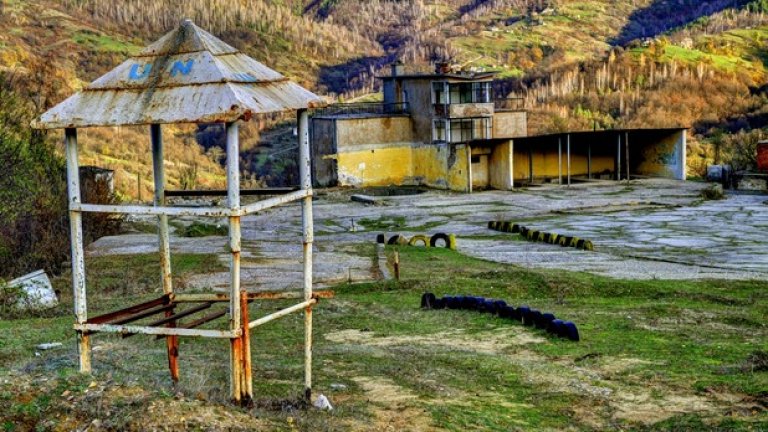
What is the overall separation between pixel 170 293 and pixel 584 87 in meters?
93.3

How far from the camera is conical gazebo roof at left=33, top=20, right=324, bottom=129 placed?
26.7 ft

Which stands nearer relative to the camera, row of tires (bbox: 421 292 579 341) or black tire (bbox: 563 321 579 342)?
black tire (bbox: 563 321 579 342)

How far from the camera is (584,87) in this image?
328 ft

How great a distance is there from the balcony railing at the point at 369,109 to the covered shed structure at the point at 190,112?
139 ft

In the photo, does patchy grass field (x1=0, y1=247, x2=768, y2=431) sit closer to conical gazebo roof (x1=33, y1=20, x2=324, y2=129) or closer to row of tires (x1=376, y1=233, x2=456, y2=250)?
conical gazebo roof (x1=33, y1=20, x2=324, y2=129)

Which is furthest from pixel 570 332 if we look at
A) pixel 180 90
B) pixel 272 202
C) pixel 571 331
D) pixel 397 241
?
pixel 397 241

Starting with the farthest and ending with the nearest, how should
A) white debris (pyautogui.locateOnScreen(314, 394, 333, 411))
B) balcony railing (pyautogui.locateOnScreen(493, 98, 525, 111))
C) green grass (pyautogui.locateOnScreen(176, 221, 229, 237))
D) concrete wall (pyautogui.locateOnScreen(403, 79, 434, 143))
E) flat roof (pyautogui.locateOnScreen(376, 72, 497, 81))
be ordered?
balcony railing (pyautogui.locateOnScreen(493, 98, 525, 111))
flat roof (pyautogui.locateOnScreen(376, 72, 497, 81))
concrete wall (pyautogui.locateOnScreen(403, 79, 434, 143))
green grass (pyautogui.locateOnScreen(176, 221, 229, 237))
white debris (pyautogui.locateOnScreen(314, 394, 333, 411))

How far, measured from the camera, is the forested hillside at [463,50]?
82188mm

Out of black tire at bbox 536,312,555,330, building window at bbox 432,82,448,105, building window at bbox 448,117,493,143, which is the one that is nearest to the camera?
black tire at bbox 536,312,555,330

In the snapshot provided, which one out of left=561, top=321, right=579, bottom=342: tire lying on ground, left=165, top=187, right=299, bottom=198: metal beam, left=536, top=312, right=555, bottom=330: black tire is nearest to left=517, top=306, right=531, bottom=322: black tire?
left=536, top=312, right=555, bottom=330: black tire

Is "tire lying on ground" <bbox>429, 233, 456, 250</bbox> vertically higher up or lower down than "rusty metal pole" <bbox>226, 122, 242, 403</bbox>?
lower down

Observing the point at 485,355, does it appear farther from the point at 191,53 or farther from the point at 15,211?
the point at 15,211

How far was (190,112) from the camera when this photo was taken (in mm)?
8133

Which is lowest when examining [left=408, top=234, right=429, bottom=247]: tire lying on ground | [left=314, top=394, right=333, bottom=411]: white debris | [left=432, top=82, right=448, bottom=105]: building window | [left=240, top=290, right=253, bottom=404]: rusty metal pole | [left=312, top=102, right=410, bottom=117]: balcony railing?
[left=408, top=234, right=429, bottom=247]: tire lying on ground
